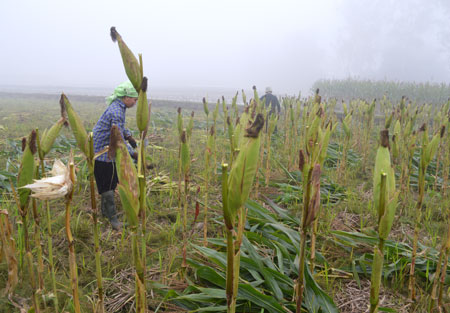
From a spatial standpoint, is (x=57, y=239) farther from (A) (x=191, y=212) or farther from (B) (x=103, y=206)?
(A) (x=191, y=212)

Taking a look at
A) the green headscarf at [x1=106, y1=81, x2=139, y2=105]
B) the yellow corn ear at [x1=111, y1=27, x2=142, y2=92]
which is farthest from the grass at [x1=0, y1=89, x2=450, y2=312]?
the green headscarf at [x1=106, y1=81, x2=139, y2=105]

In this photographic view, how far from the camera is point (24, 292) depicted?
1.78 metres

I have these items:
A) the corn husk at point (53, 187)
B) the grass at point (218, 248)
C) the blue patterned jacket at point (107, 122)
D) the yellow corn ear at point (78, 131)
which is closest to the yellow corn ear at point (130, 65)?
the yellow corn ear at point (78, 131)

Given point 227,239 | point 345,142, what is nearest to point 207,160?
point 227,239

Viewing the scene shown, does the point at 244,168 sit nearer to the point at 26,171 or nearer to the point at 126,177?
the point at 126,177

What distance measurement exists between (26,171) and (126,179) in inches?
16.5

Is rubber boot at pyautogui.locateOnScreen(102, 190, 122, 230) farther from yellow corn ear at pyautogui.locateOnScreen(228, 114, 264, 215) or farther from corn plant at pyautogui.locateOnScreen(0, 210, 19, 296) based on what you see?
yellow corn ear at pyautogui.locateOnScreen(228, 114, 264, 215)

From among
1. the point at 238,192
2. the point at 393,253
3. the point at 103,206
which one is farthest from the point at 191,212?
the point at 238,192

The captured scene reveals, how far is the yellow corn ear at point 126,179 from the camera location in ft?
2.56

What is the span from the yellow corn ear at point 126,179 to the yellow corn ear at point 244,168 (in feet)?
0.91

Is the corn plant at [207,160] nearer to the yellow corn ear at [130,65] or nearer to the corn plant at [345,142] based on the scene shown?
the yellow corn ear at [130,65]

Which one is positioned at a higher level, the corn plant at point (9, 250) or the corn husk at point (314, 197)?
the corn husk at point (314, 197)

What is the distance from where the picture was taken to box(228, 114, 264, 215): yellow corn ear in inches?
27.0

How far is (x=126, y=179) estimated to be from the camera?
781 millimetres
